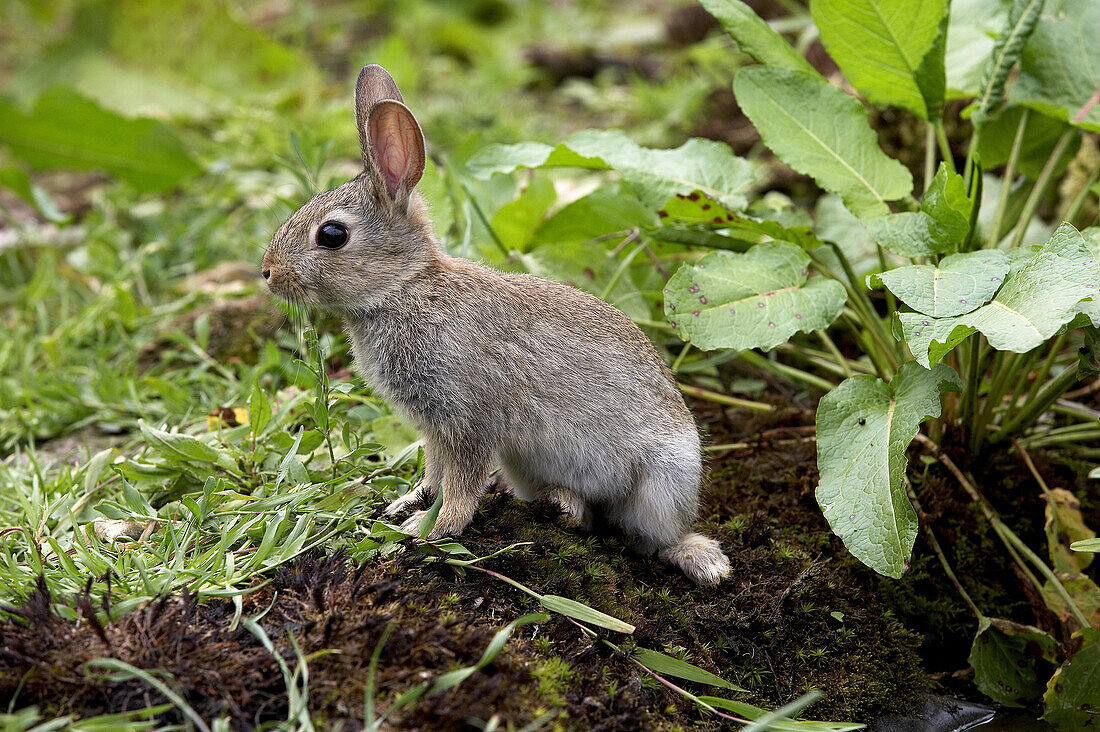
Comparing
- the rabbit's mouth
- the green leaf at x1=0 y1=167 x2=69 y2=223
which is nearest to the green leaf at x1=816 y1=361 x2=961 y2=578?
the rabbit's mouth

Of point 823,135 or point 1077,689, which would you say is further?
point 823,135

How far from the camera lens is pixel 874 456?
135 inches

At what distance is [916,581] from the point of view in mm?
3898

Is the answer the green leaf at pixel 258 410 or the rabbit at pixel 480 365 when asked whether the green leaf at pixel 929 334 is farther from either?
the green leaf at pixel 258 410

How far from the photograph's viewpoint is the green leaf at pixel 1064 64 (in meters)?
4.28

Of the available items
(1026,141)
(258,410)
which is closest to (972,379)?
(1026,141)

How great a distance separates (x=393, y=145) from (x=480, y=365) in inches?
36.1

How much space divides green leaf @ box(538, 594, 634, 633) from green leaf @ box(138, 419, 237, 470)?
150cm

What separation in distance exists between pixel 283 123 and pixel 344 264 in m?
4.53

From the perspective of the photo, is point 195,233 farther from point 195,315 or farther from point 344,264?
point 344,264

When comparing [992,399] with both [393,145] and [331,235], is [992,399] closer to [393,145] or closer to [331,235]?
[393,145]

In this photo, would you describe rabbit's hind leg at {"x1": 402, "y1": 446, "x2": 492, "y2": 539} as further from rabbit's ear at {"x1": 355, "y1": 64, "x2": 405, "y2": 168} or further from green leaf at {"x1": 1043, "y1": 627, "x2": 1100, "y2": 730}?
green leaf at {"x1": 1043, "y1": 627, "x2": 1100, "y2": 730}

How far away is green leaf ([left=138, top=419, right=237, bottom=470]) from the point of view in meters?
3.72

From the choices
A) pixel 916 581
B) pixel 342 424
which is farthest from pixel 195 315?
pixel 916 581
